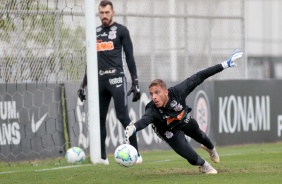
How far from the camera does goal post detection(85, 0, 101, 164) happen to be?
12.5 metres

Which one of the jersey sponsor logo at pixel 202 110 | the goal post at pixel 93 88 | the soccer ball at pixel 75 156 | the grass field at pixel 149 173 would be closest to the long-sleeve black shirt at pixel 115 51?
the goal post at pixel 93 88

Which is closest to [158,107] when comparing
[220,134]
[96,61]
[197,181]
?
[197,181]

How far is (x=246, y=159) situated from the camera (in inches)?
522

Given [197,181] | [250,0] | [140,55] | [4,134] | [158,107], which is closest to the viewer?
[197,181]

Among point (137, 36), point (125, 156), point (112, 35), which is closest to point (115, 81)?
point (112, 35)

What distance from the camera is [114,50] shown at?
41.6 ft

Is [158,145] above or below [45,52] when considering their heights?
below

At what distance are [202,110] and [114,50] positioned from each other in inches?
233

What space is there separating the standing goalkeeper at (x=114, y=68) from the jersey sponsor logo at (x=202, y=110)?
559 cm

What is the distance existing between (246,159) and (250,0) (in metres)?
24.9

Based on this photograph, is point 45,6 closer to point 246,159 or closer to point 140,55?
point 140,55

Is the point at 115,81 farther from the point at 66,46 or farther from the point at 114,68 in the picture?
the point at 66,46

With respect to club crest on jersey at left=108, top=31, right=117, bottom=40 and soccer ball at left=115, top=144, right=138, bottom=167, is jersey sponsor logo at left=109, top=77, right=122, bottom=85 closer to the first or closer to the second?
club crest on jersey at left=108, top=31, right=117, bottom=40

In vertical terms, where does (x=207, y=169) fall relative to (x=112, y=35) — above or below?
below
